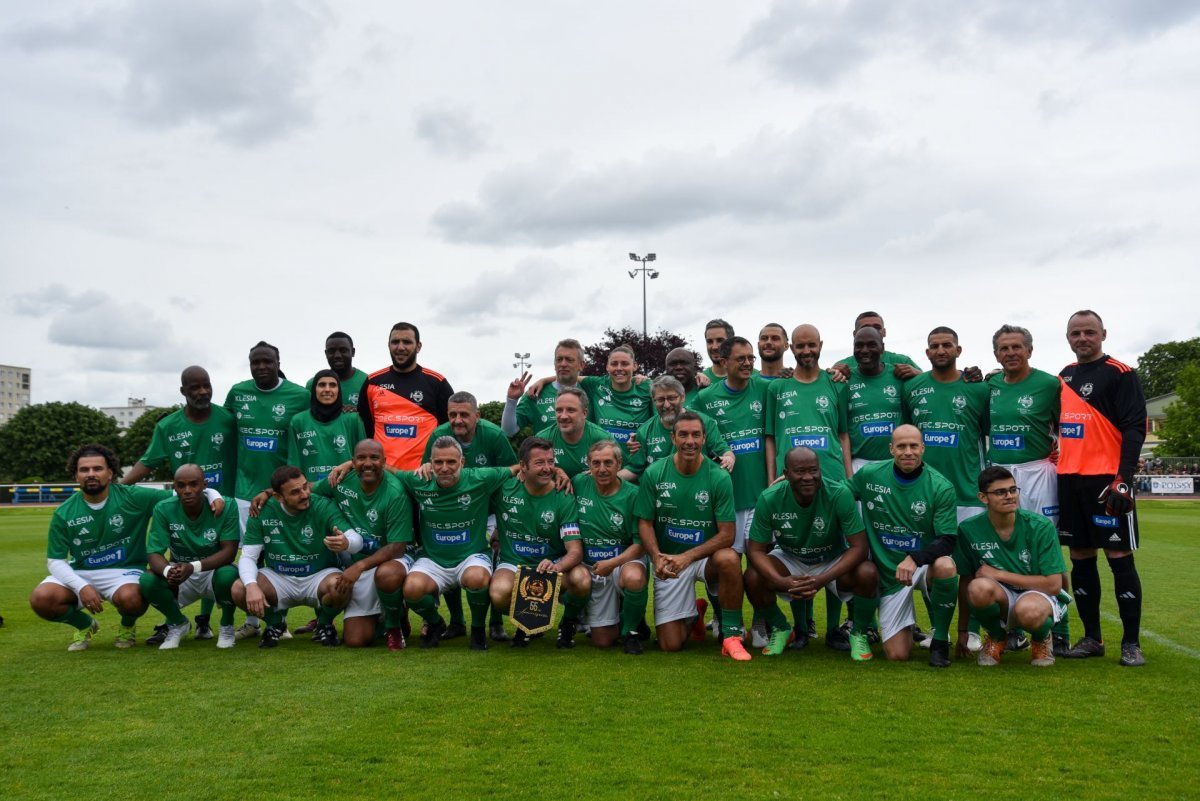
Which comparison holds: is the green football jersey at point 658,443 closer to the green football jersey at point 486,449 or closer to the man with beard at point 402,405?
the green football jersey at point 486,449

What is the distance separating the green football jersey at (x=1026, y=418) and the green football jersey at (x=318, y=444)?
4919 millimetres

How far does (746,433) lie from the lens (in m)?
7.38

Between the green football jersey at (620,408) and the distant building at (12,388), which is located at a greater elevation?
the distant building at (12,388)

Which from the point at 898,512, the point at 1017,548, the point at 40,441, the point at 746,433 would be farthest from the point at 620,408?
the point at 40,441

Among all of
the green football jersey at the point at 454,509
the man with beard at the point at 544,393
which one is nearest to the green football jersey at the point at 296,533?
the green football jersey at the point at 454,509

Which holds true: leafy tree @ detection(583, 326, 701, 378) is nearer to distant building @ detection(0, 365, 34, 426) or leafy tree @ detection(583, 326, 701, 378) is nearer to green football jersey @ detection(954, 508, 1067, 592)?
green football jersey @ detection(954, 508, 1067, 592)

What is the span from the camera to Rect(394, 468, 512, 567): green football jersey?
Answer: 7008mm

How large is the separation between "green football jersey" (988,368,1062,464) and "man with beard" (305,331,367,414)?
507 cm

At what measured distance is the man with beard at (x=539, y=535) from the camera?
676cm

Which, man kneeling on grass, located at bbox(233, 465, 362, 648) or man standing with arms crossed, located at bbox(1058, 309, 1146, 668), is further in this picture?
man kneeling on grass, located at bbox(233, 465, 362, 648)

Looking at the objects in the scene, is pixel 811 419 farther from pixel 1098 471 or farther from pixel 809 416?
pixel 1098 471

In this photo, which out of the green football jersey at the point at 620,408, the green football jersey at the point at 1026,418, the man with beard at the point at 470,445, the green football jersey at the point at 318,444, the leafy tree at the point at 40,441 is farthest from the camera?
the leafy tree at the point at 40,441

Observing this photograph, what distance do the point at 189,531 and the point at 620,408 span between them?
3538 mm

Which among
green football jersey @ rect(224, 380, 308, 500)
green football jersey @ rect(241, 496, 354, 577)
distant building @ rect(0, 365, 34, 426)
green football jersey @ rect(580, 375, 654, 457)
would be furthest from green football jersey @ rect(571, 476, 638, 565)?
distant building @ rect(0, 365, 34, 426)
